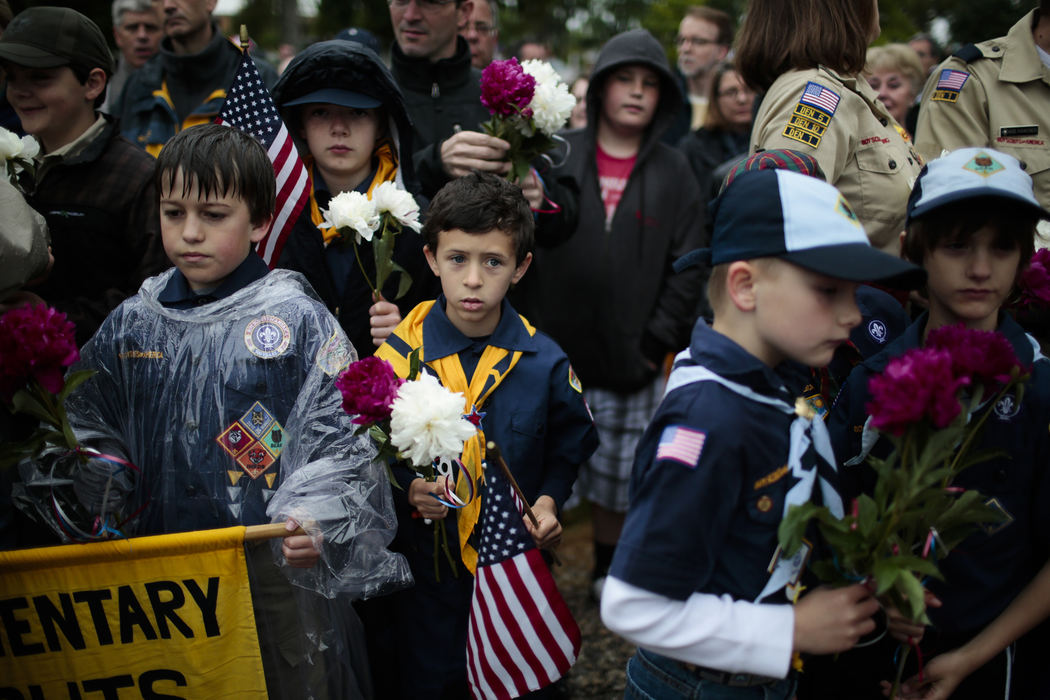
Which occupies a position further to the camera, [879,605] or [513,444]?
[513,444]

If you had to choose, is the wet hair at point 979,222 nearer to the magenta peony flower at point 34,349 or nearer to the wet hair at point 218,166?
the wet hair at point 218,166

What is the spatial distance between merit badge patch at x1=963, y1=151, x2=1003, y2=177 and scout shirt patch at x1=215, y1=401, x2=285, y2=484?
232 cm

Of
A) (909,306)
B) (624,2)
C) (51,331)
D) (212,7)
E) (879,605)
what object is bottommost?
(879,605)

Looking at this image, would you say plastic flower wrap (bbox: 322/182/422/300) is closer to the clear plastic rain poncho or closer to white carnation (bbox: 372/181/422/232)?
white carnation (bbox: 372/181/422/232)

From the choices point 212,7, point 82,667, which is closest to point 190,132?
point 82,667

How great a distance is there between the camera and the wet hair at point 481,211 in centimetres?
318

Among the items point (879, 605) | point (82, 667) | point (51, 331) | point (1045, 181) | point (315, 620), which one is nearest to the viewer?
point (879, 605)

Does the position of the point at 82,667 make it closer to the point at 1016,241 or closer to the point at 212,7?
the point at 1016,241

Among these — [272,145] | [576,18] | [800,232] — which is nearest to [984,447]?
[800,232]

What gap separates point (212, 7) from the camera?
5.64 m

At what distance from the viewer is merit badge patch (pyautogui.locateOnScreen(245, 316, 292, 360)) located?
2.90 meters

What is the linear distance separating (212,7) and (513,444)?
163 inches

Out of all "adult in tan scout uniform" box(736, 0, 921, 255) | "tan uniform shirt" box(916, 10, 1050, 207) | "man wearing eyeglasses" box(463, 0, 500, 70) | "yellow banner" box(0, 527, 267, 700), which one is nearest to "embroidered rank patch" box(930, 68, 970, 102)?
"tan uniform shirt" box(916, 10, 1050, 207)

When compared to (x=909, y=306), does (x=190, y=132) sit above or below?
above
